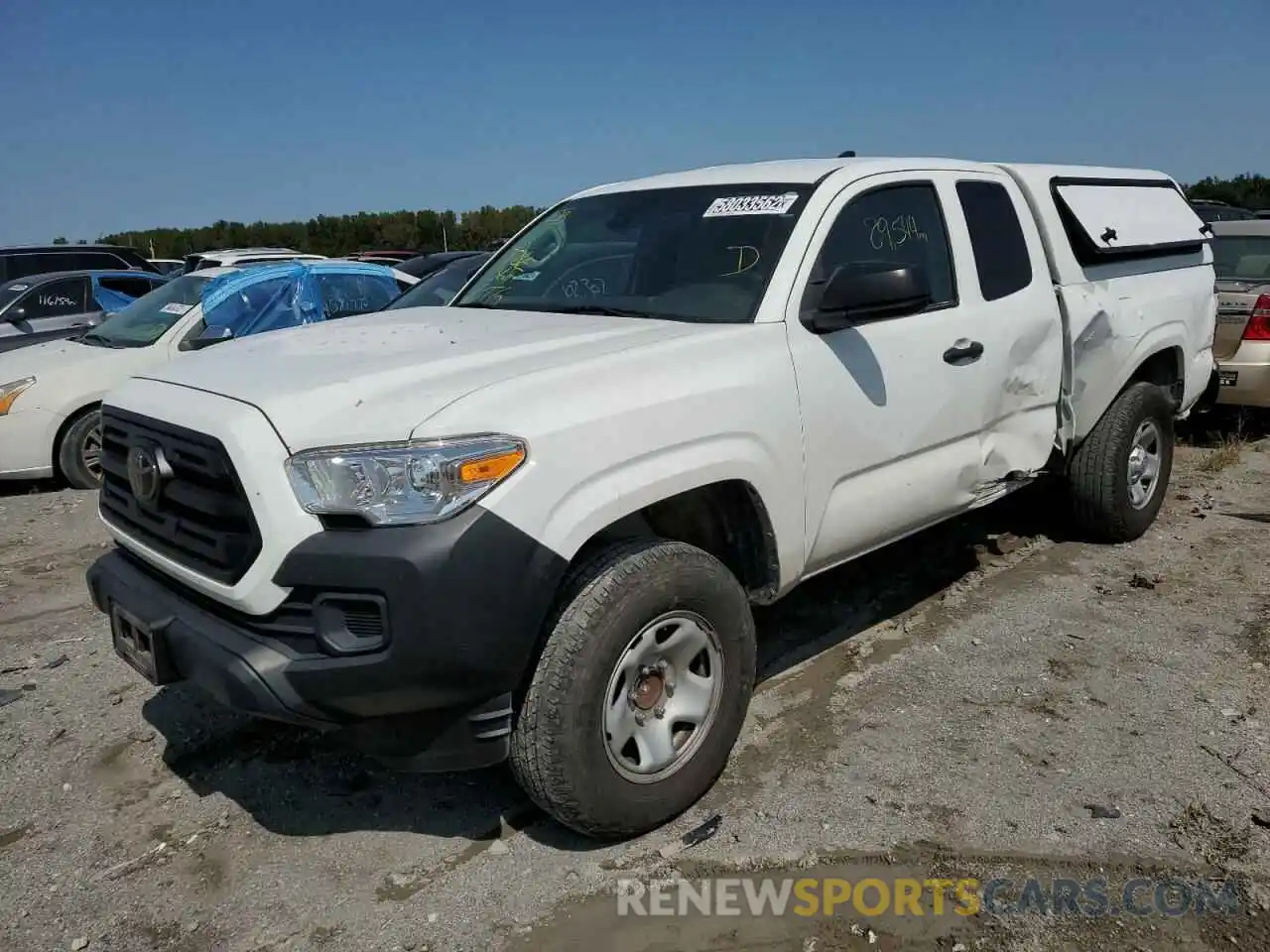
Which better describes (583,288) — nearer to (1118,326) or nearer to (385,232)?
(1118,326)

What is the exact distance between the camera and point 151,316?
27.1 ft

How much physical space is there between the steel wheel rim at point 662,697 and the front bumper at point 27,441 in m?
6.41

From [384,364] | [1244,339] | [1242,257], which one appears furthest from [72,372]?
[1242,257]

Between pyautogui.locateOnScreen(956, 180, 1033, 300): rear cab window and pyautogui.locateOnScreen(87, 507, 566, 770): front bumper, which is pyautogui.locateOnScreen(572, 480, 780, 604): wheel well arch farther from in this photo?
pyautogui.locateOnScreen(956, 180, 1033, 300): rear cab window

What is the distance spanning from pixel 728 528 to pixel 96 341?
269 inches

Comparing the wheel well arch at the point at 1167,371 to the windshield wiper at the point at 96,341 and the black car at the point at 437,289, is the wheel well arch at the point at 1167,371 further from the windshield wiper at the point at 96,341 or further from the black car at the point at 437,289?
the windshield wiper at the point at 96,341

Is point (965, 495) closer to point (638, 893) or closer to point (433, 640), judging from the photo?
point (638, 893)

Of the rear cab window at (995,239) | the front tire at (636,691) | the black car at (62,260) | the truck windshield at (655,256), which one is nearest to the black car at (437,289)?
the truck windshield at (655,256)

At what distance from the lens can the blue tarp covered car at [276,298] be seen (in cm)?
788

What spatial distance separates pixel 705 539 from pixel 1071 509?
2.88m

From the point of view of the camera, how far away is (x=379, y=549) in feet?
7.98

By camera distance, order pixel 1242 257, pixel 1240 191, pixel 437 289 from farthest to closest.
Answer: pixel 1240 191 → pixel 437 289 → pixel 1242 257

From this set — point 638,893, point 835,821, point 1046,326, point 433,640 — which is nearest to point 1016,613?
point 1046,326

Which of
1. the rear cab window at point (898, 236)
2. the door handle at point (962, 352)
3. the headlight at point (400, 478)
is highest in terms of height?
the rear cab window at point (898, 236)
